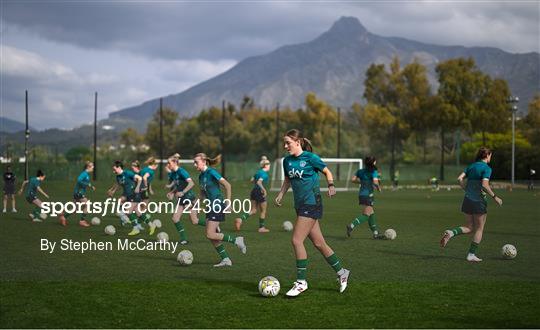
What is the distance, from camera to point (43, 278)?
10.5 metres

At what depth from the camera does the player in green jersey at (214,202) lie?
38.1 feet

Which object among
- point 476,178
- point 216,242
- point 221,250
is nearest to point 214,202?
point 216,242

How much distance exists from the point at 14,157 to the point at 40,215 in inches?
1518

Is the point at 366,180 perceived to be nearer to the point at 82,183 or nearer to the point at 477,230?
the point at 477,230

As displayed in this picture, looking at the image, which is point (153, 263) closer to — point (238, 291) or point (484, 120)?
point (238, 291)

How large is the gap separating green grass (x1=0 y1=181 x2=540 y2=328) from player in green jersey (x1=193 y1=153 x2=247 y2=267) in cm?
45

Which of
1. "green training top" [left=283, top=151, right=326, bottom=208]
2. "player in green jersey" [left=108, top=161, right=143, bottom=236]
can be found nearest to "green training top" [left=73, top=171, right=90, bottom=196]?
"player in green jersey" [left=108, top=161, right=143, bottom=236]

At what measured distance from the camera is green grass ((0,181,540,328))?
7.86 metres

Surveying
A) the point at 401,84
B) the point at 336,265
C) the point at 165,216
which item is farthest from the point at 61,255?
the point at 401,84

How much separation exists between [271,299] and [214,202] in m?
3.33

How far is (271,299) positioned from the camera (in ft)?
29.4

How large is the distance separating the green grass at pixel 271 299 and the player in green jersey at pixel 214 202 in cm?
45

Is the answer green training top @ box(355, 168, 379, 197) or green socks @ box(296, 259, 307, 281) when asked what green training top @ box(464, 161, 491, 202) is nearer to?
green training top @ box(355, 168, 379, 197)

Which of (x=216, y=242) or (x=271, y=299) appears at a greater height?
(x=216, y=242)
